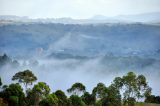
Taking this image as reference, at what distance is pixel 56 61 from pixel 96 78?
3621 centimetres

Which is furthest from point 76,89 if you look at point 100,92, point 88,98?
point 100,92

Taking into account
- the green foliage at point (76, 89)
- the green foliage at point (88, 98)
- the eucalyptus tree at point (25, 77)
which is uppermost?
the eucalyptus tree at point (25, 77)

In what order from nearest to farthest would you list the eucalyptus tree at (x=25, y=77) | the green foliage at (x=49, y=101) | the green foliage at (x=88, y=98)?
the green foliage at (x=49, y=101) < the eucalyptus tree at (x=25, y=77) < the green foliage at (x=88, y=98)

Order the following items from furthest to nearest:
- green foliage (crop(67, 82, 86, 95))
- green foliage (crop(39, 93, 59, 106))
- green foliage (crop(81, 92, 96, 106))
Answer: green foliage (crop(67, 82, 86, 95)), green foliage (crop(81, 92, 96, 106)), green foliage (crop(39, 93, 59, 106))

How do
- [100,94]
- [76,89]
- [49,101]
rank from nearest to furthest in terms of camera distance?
1. [49,101]
2. [100,94]
3. [76,89]

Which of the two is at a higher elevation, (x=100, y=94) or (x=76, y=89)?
(x=100, y=94)

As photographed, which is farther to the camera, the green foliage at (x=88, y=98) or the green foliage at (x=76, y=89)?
the green foliage at (x=76, y=89)

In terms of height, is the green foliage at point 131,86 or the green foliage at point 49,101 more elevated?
the green foliage at point 131,86

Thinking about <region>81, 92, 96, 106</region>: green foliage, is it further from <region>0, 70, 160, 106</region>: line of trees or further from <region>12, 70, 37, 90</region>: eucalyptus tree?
<region>12, 70, 37, 90</region>: eucalyptus tree

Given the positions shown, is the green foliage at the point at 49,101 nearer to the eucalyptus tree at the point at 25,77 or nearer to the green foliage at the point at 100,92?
the green foliage at the point at 100,92

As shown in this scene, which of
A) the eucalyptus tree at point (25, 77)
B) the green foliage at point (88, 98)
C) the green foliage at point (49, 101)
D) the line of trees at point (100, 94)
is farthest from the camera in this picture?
the green foliage at point (88, 98)

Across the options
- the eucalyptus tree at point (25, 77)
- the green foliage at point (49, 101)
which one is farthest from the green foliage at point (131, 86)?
the eucalyptus tree at point (25, 77)

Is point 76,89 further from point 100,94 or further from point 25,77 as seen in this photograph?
point 25,77

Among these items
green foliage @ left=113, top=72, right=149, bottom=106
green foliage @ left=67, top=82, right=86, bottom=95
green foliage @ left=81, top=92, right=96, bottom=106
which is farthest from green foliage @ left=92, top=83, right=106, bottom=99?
green foliage @ left=67, top=82, right=86, bottom=95
